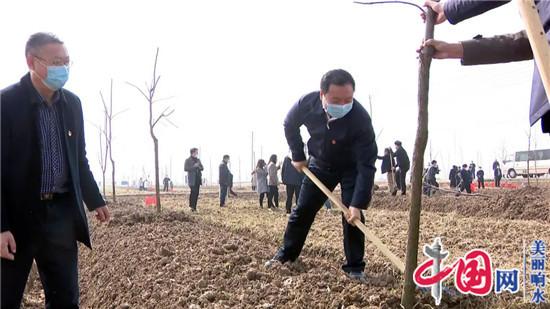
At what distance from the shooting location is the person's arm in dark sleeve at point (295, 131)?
159 inches

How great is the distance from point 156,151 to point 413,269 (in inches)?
333

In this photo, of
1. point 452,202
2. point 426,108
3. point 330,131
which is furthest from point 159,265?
point 452,202

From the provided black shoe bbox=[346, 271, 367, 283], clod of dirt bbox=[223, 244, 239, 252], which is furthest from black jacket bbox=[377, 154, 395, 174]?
black shoe bbox=[346, 271, 367, 283]

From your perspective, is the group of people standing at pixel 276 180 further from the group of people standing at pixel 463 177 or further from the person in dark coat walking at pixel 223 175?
the group of people standing at pixel 463 177

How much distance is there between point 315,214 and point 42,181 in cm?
224

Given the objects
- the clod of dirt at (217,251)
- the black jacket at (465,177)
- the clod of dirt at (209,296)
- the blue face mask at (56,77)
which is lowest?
the clod of dirt at (209,296)

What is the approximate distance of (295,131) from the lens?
162 inches

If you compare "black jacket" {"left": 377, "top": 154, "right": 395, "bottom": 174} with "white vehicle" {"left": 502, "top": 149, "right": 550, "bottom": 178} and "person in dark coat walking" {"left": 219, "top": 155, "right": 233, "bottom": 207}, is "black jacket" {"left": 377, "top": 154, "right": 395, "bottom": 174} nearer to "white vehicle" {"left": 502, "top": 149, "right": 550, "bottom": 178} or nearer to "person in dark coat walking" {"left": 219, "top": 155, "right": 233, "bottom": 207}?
"person in dark coat walking" {"left": 219, "top": 155, "right": 233, "bottom": 207}

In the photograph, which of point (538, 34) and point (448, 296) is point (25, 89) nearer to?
point (538, 34)

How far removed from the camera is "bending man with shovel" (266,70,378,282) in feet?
11.7

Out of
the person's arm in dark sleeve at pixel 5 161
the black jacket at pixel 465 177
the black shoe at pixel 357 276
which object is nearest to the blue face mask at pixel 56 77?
the person's arm in dark sleeve at pixel 5 161

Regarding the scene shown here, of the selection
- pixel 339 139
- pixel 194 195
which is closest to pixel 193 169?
pixel 194 195

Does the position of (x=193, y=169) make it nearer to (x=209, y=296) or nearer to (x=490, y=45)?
(x=209, y=296)

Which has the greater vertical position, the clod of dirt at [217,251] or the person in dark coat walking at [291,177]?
the person in dark coat walking at [291,177]
